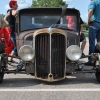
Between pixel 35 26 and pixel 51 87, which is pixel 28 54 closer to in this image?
pixel 51 87

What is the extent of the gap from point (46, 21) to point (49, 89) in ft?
7.07

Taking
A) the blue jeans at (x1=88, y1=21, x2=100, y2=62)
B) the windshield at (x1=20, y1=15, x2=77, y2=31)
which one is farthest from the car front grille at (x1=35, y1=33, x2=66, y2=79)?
the blue jeans at (x1=88, y1=21, x2=100, y2=62)

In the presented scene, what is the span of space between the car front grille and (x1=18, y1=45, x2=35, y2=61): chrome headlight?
0.17 m

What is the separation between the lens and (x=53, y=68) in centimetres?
662

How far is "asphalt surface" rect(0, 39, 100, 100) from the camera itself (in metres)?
5.67

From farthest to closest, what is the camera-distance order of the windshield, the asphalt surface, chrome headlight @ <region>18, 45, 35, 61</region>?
the windshield < chrome headlight @ <region>18, 45, 35, 61</region> < the asphalt surface

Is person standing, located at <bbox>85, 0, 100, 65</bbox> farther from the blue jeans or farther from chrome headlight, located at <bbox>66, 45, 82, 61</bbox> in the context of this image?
chrome headlight, located at <bbox>66, 45, 82, 61</bbox>

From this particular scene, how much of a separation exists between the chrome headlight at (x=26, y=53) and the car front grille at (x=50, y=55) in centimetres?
17

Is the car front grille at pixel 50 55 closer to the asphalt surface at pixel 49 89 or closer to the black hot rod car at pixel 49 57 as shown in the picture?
the black hot rod car at pixel 49 57

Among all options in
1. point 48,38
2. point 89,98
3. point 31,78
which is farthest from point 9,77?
point 89,98

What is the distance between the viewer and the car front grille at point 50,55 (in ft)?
21.6

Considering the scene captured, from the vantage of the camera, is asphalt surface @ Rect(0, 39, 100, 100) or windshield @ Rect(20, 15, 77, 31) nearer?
asphalt surface @ Rect(0, 39, 100, 100)

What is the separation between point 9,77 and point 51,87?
1.56 m

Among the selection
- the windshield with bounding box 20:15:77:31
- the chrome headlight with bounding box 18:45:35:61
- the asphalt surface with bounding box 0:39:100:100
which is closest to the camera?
the asphalt surface with bounding box 0:39:100:100
